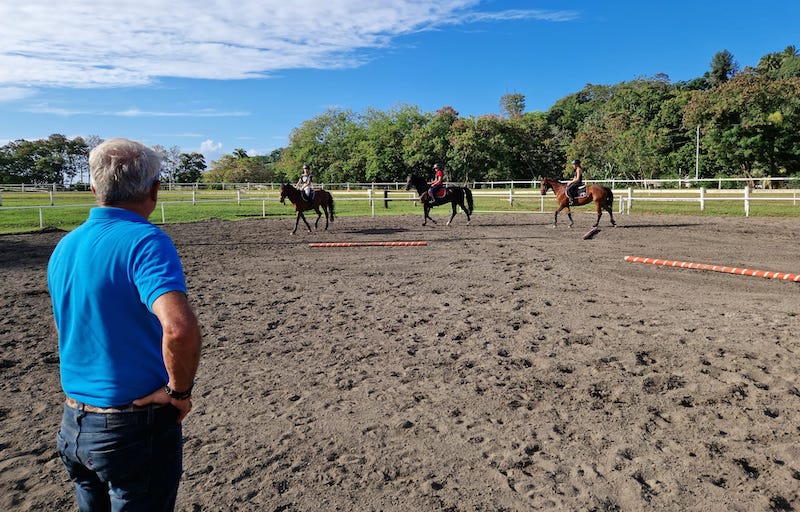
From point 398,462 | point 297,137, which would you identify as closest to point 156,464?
point 398,462

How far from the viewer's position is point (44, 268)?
10.9m

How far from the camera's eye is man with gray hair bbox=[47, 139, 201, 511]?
1765mm

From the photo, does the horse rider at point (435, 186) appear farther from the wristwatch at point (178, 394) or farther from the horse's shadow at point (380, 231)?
the wristwatch at point (178, 394)

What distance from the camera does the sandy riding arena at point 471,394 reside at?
314 centimetres

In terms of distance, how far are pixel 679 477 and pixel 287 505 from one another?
2.43m

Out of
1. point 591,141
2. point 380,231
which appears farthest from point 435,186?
point 591,141

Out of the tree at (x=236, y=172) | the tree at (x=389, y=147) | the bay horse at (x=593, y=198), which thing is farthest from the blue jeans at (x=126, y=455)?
the tree at (x=236, y=172)

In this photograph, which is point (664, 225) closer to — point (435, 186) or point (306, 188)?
point (435, 186)

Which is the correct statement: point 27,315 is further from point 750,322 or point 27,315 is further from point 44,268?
point 750,322

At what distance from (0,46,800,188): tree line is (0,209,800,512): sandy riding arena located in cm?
3934

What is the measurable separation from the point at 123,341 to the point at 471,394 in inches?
127

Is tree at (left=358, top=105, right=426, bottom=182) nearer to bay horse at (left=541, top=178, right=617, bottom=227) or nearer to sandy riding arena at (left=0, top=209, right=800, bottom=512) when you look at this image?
bay horse at (left=541, top=178, right=617, bottom=227)

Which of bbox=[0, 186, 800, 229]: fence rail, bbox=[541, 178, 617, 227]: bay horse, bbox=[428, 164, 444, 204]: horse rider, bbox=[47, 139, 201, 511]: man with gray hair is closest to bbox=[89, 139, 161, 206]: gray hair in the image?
bbox=[47, 139, 201, 511]: man with gray hair

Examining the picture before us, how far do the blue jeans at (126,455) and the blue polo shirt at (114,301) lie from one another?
8cm
